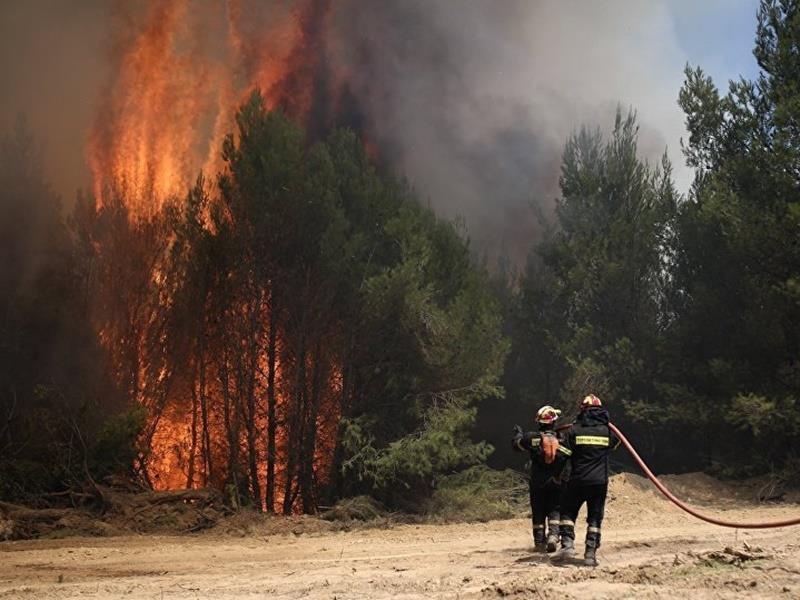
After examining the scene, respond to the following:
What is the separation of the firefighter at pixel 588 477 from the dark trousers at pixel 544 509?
0.57 meters

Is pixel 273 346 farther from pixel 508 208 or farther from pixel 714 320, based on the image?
pixel 508 208

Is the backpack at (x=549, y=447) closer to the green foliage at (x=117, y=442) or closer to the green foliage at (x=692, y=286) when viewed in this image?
the green foliage at (x=117, y=442)

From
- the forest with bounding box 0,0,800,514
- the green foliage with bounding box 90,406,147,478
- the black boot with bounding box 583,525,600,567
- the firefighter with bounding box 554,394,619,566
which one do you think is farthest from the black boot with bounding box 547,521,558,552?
the green foliage with bounding box 90,406,147,478

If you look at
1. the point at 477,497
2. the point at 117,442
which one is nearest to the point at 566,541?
the point at 477,497

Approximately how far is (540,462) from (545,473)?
146 millimetres

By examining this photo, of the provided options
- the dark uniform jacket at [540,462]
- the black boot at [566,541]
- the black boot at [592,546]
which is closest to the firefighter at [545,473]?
the dark uniform jacket at [540,462]

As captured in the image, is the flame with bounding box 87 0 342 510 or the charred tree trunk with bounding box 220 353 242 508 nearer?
the charred tree trunk with bounding box 220 353 242 508

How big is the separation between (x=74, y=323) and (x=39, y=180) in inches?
155

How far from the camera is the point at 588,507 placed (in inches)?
349

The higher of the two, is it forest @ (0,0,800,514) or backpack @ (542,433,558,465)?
forest @ (0,0,800,514)

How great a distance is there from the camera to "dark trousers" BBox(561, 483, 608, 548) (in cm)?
884

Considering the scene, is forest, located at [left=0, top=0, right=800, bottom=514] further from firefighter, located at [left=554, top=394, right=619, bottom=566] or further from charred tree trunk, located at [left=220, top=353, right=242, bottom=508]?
firefighter, located at [left=554, top=394, right=619, bottom=566]

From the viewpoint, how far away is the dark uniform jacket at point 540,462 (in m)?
9.45

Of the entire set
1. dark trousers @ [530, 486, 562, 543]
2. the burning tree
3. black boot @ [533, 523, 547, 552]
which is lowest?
black boot @ [533, 523, 547, 552]
